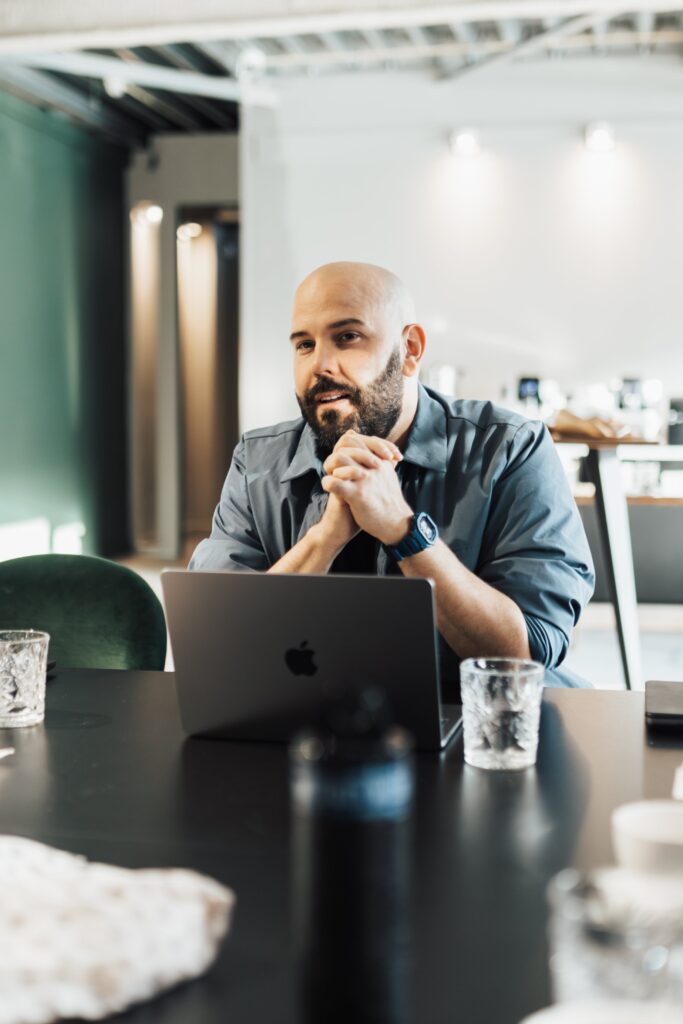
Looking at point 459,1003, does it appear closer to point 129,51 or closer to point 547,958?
point 547,958

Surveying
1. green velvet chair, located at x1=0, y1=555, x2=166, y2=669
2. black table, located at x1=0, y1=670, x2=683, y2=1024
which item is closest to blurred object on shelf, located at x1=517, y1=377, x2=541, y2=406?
green velvet chair, located at x1=0, y1=555, x2=166, y2=669

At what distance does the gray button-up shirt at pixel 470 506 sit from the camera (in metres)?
1.83

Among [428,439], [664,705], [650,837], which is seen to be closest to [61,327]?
[428,439]

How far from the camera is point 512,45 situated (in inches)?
254

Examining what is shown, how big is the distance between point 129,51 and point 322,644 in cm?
683

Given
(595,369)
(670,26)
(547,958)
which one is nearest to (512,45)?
(670,26)

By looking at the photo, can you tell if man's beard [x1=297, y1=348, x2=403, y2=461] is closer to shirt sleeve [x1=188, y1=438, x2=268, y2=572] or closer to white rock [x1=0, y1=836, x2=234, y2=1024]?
shirt sleeve [x1=188, y1=438, x2=268, y2=572]

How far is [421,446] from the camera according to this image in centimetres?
203

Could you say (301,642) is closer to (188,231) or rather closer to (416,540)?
(416,540)

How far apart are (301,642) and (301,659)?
2cm

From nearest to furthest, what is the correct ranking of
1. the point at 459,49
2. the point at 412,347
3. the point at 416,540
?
the point at 416,540 → the point at 412,347 → the point at 459,49

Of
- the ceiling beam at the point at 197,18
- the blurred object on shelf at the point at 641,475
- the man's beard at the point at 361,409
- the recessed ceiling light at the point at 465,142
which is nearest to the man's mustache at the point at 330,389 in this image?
the man's beard at the point at 361,409

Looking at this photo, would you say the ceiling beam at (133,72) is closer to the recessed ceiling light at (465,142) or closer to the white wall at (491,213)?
the white wall at (491,213)

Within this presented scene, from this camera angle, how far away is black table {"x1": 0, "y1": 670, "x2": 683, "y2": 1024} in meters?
0.67
